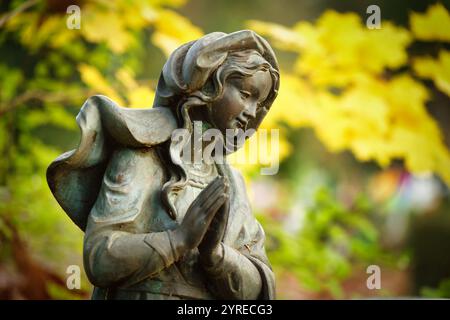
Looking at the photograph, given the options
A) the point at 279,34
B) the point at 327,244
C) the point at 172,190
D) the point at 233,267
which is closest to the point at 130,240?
the point at 172,190

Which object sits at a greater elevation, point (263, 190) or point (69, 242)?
point (263, 190)

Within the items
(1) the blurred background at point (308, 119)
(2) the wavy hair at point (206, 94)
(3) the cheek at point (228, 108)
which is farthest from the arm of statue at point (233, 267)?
(1) the blurred background at point (308, 119)

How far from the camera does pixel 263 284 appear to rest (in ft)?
8.47

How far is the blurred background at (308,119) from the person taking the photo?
550cm

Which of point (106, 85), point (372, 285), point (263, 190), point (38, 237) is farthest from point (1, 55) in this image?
point (372, 285)

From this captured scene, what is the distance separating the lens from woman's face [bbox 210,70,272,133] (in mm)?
2613

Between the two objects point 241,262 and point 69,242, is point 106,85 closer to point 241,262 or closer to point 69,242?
point 69,242

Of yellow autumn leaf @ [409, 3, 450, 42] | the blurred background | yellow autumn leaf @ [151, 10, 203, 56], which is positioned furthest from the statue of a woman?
yellow autumn leaf @ [409, 3, 450, 42]

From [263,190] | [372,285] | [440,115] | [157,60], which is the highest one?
[157,60]

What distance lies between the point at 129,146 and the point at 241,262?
1.82ft

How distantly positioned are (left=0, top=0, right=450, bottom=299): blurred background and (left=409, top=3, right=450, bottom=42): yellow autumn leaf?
1 cm

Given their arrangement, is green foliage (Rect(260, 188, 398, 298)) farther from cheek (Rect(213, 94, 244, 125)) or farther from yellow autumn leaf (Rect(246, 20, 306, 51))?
cheek (Rect(213, 94, 244, 125))

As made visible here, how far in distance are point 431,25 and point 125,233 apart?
13.0ft

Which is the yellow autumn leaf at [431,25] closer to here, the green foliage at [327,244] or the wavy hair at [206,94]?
the green foliage at [327,244]
